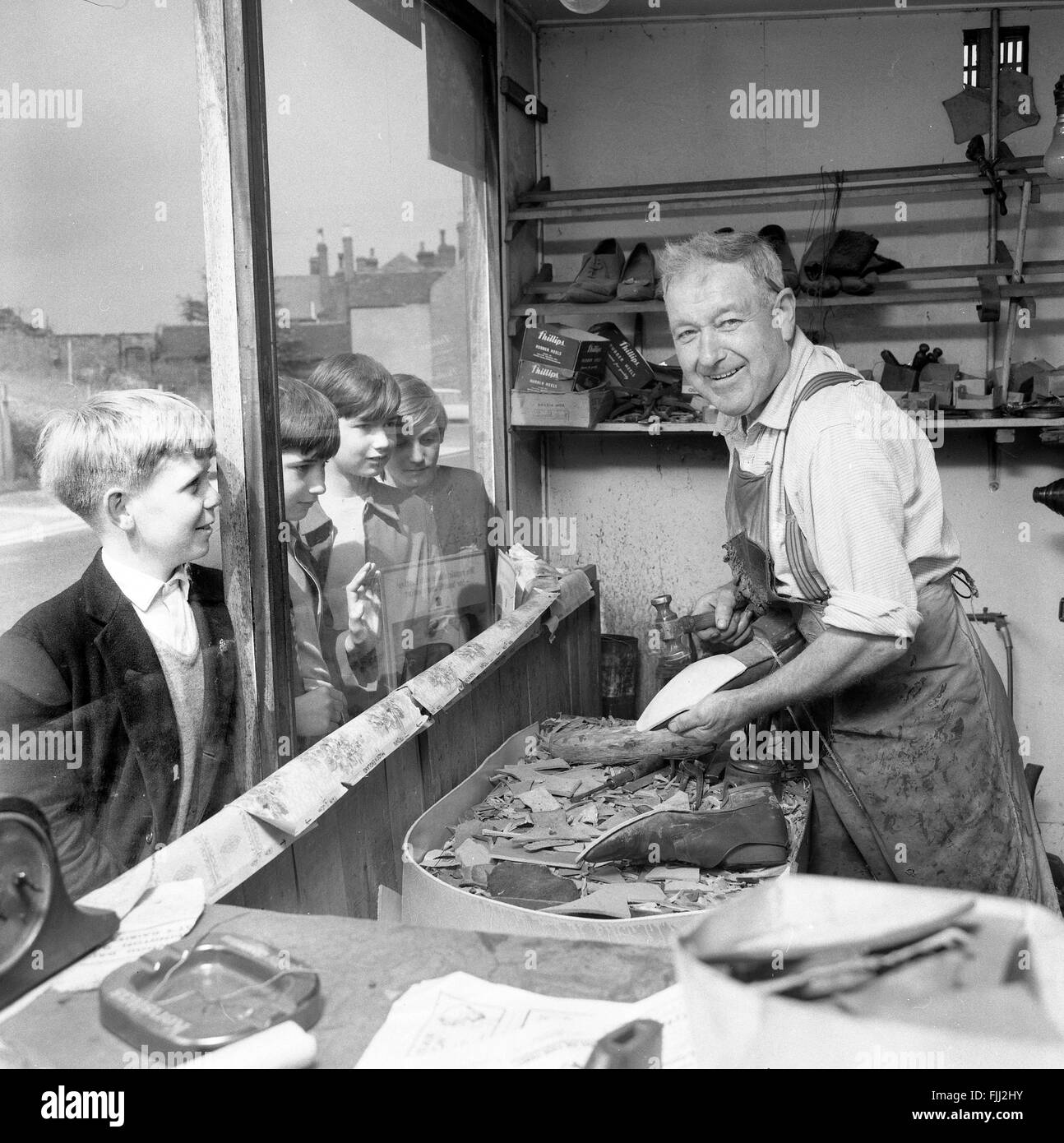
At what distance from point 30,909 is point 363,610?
1.84 m

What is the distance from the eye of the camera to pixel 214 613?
2275 mm

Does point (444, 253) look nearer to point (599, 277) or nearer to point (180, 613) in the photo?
point (599, 277)

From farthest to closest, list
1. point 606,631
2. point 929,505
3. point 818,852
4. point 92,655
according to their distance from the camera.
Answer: point 606,631, point 818,852, point 929,505, point 92,655

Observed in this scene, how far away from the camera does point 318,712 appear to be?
8.63 ft

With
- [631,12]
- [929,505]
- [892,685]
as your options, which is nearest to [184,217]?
[929,505]

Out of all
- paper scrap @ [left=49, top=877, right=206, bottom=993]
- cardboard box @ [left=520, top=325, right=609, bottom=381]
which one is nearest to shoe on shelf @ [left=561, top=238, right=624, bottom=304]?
cardboard box @ [left=520, top=325, right=609, bottom=381]

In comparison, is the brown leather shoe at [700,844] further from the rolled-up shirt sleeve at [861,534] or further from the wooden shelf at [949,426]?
the wooden shelf at [949,426]

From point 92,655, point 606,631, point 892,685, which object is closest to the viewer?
point 92,655

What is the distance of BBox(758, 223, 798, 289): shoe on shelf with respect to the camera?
4281 millimetres

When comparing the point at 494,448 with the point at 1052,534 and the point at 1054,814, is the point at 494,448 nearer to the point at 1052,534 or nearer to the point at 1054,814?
the point at 1052,534

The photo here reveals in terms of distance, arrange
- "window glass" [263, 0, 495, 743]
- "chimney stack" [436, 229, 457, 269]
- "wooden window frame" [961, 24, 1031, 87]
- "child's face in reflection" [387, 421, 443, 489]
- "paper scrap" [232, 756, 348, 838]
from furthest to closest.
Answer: "wooden window frame" [961, 24, 1031, 87] → "chimney stack" [436, 229, 457, 269] → "child's face in reflection" [387, 421, 443, 489] → "window glass" [263, 0, 495, 743] → "paper scrap" [232, 756, 348, 838]

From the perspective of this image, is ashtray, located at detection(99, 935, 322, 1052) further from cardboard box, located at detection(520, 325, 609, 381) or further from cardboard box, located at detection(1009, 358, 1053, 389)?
cardboard box, located at detection(1009, 358, 1053, 389)

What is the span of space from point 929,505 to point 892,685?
0.44m

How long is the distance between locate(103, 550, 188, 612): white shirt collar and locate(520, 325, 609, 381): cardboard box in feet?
8.33
